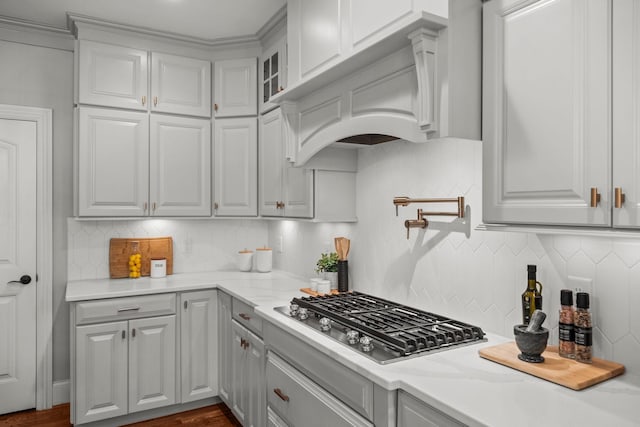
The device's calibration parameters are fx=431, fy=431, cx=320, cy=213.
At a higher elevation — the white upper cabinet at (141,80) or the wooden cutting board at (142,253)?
the white upper cabinet at (141,80)

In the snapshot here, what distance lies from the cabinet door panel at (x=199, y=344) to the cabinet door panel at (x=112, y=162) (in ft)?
2.59

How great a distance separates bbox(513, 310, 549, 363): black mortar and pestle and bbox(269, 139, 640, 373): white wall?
0.66 feet

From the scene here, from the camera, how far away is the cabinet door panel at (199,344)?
10.0 ft

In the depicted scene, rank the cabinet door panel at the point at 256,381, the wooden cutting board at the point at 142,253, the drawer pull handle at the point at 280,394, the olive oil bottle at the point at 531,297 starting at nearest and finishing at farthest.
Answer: the olive oil bottle at the point at 531,297 < the drawer pull handle at the point at 280,394 < the cabinet door panel at the point at 256,381 < the wooden cutting board at the point at 142,253

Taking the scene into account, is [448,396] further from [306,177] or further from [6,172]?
[6,172]

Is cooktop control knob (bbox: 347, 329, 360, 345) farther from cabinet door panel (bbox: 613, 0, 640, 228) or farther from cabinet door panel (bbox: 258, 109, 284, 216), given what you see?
cabinet door panel (bbox: 258, 109, 284, 216)

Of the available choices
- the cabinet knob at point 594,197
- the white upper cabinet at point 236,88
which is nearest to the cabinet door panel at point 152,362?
the white upper cabinet at point 236,88

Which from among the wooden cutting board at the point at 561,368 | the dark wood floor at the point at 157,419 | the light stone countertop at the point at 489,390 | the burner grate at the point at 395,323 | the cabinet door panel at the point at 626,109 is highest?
the cabinet door panel at the point at 626,109

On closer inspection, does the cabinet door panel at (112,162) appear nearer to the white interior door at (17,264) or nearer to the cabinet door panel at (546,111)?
the white interior door at (17,264)

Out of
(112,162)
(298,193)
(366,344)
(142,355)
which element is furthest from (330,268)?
(112,162)

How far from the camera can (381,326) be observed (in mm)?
1781

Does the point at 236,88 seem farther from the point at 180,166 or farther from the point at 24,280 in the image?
the point at 24,280

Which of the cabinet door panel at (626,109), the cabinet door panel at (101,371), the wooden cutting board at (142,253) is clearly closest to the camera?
the cabinet door panel at (626,109)

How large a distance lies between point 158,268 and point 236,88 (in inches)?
61.2
